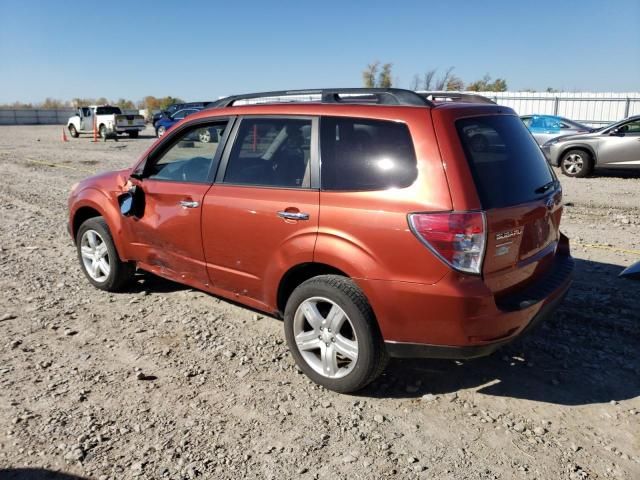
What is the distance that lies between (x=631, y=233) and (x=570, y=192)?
3992 mm

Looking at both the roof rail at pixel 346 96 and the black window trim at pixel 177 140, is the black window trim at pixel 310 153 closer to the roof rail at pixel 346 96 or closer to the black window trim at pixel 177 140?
the black window trim at pixel 177 140

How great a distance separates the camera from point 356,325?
10.9 feet

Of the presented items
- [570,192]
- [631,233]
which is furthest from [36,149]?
[631,233]

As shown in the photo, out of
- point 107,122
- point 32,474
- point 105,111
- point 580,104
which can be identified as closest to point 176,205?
point 32,474

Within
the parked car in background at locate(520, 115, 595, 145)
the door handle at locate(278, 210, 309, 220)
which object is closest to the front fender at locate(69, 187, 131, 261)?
the door handle at locate(278, 210, 309, 220)

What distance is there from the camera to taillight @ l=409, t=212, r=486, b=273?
2.96 m

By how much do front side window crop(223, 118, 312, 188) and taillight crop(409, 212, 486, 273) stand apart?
3.05ft

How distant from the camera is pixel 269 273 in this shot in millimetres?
3785

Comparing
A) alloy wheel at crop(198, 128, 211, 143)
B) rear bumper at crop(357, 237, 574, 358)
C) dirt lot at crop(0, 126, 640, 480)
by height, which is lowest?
dirt lot at crop(0, 126, 640, 480)

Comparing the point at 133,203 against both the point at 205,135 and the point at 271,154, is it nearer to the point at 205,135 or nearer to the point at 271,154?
the point at 205,135

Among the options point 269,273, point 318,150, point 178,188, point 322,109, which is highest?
point 322,109

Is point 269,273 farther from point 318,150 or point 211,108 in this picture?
point 211,108

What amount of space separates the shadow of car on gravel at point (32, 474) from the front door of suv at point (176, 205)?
6.04 feet

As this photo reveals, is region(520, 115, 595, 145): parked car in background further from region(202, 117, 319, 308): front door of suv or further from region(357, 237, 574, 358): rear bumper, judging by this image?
region(357, 237, 574, 358): rear bumper
